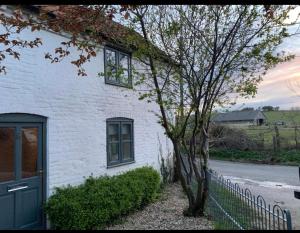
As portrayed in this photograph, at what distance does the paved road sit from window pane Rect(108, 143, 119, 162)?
4995 mm

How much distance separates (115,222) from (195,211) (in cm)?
192

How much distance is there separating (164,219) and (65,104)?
146 inches

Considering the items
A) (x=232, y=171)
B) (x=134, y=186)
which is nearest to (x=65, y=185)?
(x=134, y=186)

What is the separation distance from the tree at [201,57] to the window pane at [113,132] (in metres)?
2.56

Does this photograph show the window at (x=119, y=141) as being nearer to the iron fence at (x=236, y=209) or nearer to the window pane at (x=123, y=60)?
the window pane at (x=123, y=60)

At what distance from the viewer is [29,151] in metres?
7.42

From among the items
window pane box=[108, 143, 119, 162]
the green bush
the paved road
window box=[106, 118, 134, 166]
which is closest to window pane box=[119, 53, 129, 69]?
window box=[106, 118, 134, 166]

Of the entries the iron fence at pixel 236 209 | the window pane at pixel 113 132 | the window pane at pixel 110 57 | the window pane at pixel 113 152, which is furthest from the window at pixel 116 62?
the iron fence at pixel 236 209

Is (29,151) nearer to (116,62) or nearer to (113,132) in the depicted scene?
(113,132)

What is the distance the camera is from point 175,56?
775cm

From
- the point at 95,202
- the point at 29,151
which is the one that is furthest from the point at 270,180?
the point at 29,151

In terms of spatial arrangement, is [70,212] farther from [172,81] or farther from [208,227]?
[172,81]

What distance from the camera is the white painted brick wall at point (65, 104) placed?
714 centimetres

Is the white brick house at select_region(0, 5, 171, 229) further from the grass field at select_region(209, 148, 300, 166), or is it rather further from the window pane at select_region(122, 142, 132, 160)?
the grass field at select_region(209, 148, 300, 166)
